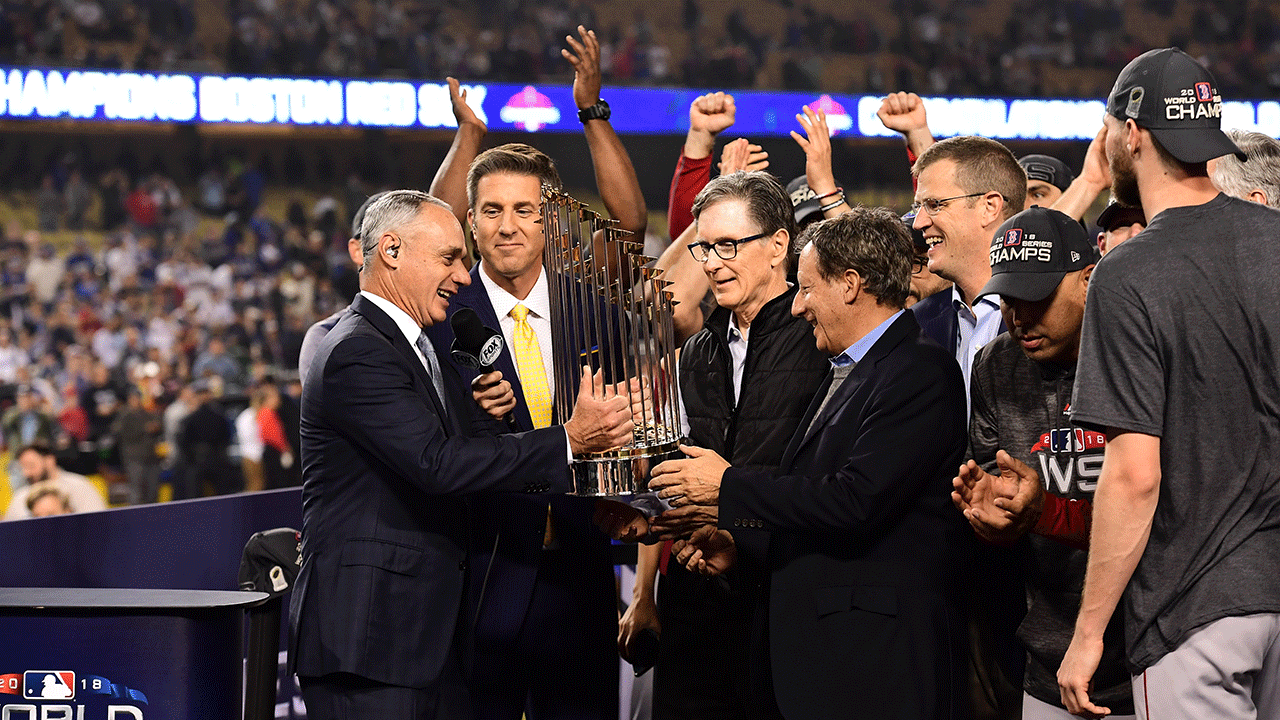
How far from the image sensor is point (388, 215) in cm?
258

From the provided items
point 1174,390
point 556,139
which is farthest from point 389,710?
point 556,139

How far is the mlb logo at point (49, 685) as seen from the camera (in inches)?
100

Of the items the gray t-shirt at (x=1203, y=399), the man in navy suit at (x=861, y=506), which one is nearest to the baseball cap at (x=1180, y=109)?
the gray t-shirt at (x=1203, y=399)

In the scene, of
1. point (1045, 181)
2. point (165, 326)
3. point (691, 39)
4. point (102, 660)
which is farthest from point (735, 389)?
point (691, 39)

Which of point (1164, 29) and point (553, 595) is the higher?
point (1164, 29)

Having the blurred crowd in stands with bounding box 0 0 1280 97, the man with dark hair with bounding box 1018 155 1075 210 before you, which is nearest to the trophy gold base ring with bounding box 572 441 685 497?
the man with dark hair with bounding box 1018 155 1075 210

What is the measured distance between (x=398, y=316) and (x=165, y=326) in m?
9.99

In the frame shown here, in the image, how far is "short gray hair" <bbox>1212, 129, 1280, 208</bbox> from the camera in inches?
103

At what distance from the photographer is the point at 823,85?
15.8 metres

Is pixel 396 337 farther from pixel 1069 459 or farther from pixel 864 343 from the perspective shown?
pixel 1069 459

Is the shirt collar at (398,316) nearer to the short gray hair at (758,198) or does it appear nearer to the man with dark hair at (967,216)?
the short gray hair at (758,198)

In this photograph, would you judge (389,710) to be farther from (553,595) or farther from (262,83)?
(262,83)

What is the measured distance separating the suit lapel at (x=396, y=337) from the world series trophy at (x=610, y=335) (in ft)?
0.90

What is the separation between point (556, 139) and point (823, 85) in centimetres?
519
